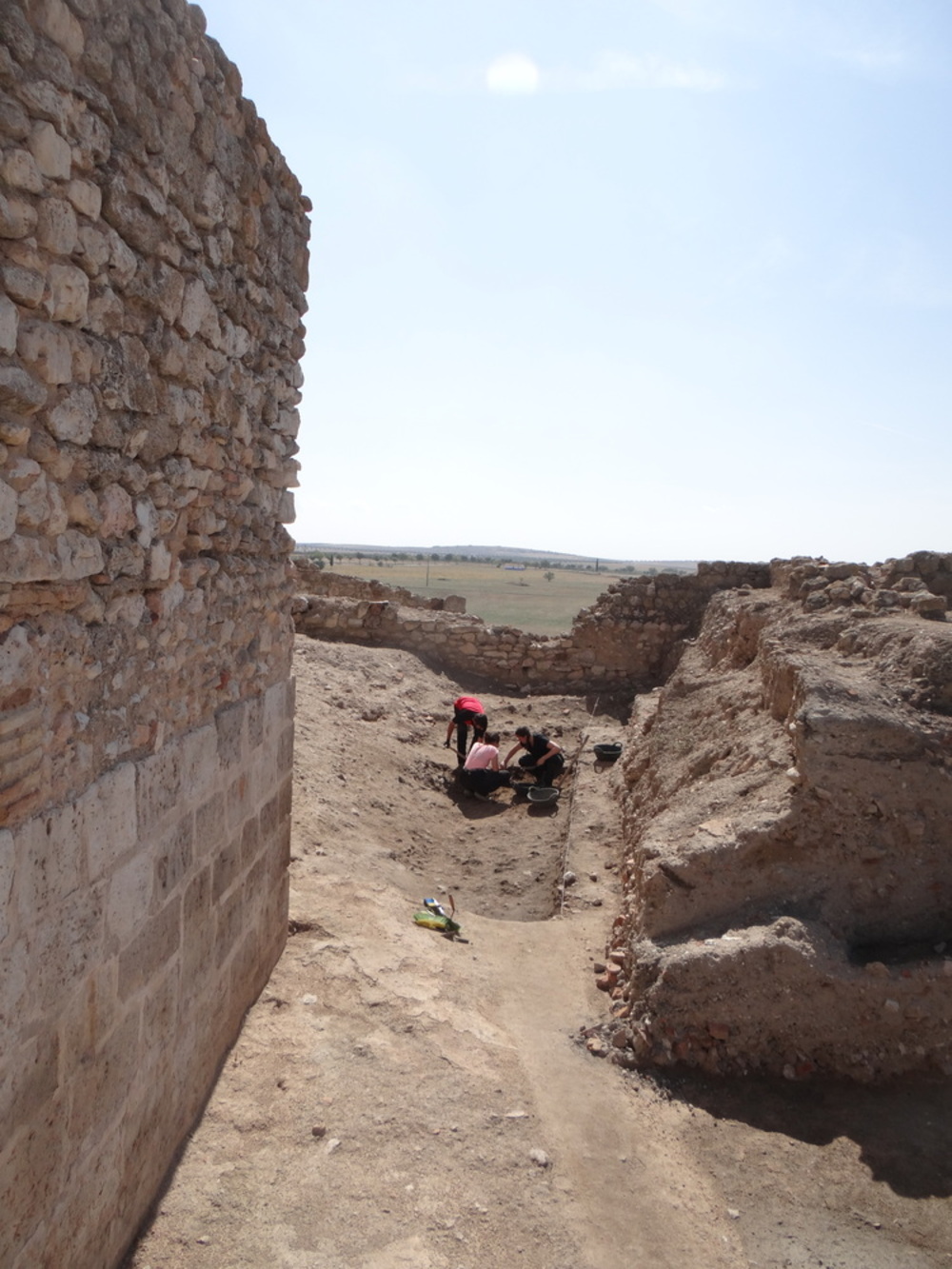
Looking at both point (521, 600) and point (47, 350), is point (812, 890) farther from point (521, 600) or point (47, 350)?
point (521, 600)

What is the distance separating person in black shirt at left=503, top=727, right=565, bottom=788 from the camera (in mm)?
10312

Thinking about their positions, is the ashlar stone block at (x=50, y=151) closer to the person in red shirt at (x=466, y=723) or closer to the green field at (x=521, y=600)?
the person in red shirt at (x=466, y=723)

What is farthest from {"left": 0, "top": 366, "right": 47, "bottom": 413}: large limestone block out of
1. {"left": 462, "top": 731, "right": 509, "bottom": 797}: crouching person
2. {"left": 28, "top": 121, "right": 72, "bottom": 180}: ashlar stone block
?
{"left": 462, "top": 731, "right": 509, "bottom": 797}: crouching person

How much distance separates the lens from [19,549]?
6.81ft

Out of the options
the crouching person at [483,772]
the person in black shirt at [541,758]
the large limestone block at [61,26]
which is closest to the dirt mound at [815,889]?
the crouching person at [483,772]

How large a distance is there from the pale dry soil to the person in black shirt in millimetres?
3884

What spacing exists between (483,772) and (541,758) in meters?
Answer: 0.82

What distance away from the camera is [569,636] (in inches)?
616

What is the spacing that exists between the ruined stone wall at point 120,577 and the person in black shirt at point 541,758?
21.3 feet

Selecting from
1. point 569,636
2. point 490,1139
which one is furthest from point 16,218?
point 569,636

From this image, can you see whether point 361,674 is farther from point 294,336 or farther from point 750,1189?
point 750,1189

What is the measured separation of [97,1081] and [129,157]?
286 centimetres

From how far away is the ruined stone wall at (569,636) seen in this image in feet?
49.3

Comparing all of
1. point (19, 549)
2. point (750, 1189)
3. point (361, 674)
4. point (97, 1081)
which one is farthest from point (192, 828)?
point (361, 674)
